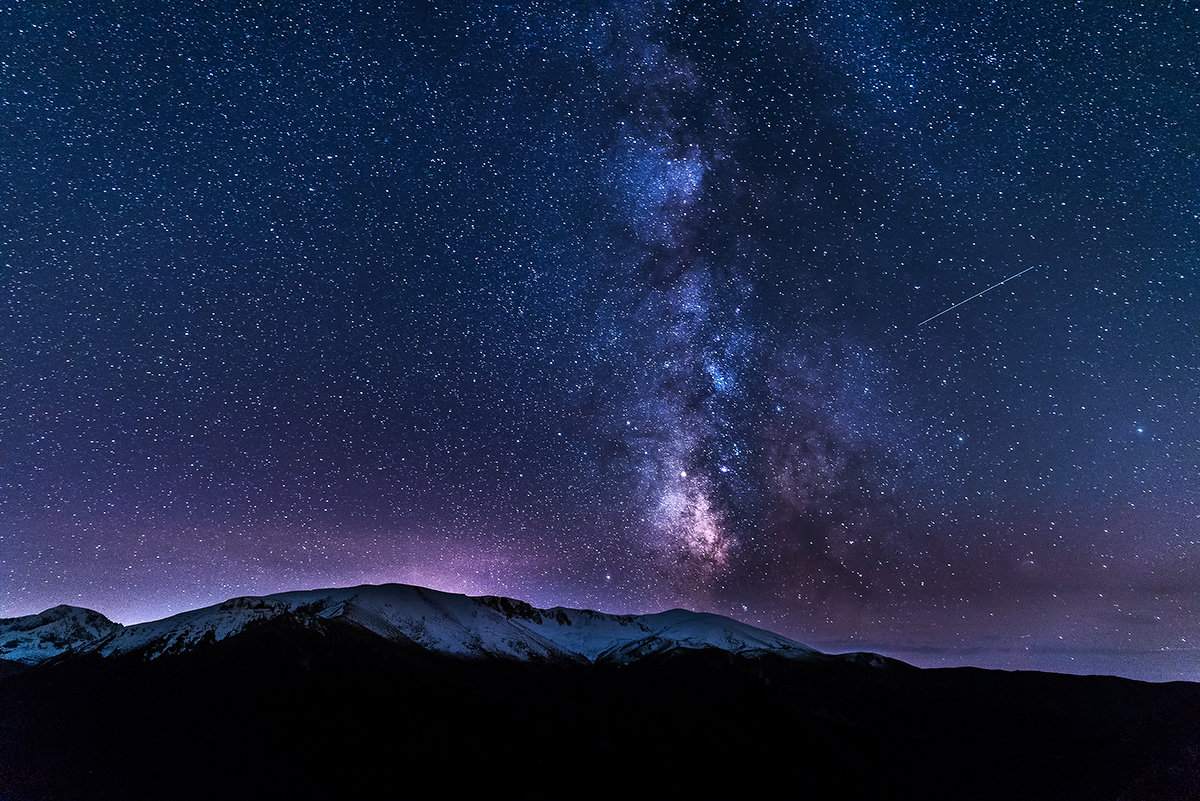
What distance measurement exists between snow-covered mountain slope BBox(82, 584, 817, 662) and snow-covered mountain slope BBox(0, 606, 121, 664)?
50.6ft

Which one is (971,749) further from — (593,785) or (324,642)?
(324,642)

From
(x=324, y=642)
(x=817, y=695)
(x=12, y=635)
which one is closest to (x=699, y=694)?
(x=817, y=695)

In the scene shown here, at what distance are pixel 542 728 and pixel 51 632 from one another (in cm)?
15003

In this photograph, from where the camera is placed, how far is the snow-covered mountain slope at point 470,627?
121 meters

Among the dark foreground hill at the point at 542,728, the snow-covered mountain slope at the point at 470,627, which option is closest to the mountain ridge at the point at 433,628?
the snow-covered mountain slope at the point at 470,627

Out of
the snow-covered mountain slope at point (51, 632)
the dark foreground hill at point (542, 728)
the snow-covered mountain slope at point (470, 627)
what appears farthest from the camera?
the snow-covered mountain slope at point (51, 632)

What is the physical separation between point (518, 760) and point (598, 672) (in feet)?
219

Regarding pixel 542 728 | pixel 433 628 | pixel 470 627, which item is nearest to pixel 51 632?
pixel 433 628

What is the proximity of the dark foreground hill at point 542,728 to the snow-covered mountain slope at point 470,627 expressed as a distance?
18.1 ft

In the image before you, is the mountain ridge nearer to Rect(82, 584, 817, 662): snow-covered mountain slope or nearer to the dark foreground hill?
Rect(82, 584, 817, 662): snow-covered mountain slope

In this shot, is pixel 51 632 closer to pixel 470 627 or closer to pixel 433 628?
pixel 433 628

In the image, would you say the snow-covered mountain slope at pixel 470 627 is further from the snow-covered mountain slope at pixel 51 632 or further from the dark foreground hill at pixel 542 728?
the snow-covered mountain slope at pixel 51 632

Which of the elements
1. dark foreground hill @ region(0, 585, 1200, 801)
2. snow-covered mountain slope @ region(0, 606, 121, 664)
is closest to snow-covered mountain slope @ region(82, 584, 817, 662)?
dark foreground hill @ region(0, 585, 1200, 801)

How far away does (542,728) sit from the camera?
8638 centimetres
